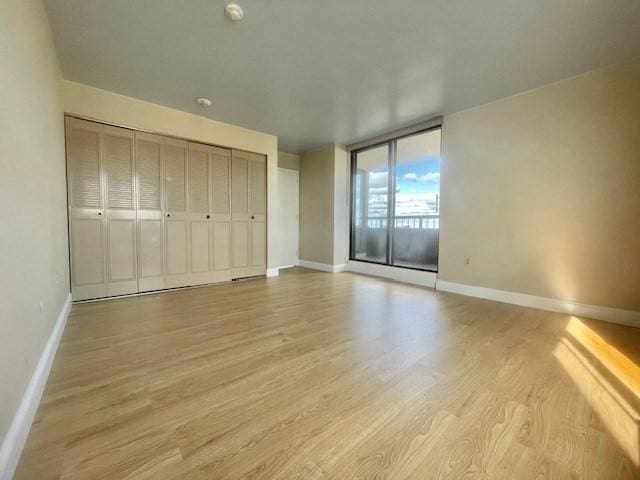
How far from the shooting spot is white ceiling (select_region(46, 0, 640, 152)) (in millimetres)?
1913

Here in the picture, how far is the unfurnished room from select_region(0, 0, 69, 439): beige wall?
26 millimetres

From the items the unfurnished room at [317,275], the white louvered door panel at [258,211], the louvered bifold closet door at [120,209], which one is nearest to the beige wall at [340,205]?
the unfurnished room at [317,275]

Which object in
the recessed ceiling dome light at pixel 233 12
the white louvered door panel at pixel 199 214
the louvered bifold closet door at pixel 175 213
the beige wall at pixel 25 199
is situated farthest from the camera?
the white louvered door panel at pixel 199 214

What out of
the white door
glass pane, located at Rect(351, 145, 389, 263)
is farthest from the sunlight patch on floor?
the white door

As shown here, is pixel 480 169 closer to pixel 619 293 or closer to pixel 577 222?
pixel 577 222

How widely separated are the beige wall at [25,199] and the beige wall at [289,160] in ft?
12.1

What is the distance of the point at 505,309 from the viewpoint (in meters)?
2.95

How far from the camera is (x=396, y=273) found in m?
4.50

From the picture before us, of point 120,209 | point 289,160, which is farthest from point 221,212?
point 289,160

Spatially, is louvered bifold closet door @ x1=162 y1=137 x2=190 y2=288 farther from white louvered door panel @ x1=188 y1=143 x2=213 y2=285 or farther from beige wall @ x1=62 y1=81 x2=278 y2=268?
beige wall @ x1=62 y1=81 x2=278 y2=268

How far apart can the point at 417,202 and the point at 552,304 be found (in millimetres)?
2196

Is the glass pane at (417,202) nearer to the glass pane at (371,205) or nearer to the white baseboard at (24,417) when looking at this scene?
the glass pane at (371,205)

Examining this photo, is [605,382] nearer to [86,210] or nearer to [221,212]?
[221,212]

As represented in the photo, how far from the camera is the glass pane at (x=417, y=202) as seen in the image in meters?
4.16
